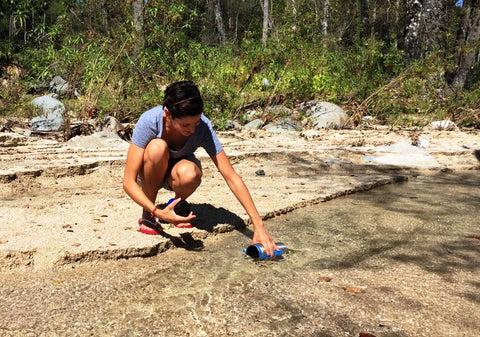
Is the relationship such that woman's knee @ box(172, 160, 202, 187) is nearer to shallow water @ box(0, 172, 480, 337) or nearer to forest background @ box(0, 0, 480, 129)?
shallow water @ box(0, 172, 480, 337)

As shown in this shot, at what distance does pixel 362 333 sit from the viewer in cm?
202

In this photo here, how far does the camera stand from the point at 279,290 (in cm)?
242

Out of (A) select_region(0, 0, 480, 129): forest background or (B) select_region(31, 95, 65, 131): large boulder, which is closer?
(B) select_region(31, 95, 65, 131): large boulder

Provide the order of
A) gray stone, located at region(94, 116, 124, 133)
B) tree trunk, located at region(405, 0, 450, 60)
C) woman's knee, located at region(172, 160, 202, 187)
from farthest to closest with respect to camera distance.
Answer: tree trunk, located at region(405, 0, 450, 60), gray stone, located at region(94, 116, 124, 133), woman's knee, located at region(172, 160, 202, 187)

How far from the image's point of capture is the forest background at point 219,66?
6852mm

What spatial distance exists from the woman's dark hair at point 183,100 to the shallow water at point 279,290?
84 centimetres

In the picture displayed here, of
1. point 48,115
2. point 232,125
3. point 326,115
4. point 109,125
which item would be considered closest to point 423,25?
point 326,115

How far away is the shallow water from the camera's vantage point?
2066 mm

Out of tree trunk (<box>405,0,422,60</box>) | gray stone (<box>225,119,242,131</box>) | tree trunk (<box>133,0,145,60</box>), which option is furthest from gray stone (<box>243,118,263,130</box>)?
tree trunk (<box>405,0,422,60</box>)

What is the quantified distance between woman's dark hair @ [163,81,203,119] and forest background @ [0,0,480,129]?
13.5 feet

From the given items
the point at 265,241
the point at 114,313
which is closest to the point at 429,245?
the point at 265,241

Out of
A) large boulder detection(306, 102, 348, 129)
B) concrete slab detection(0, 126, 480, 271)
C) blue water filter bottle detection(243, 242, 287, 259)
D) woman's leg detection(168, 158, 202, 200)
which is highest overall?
woman's leg detection(168, 158, 202, 200)

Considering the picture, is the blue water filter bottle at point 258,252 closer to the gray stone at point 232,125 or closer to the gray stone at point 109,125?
the gray stone at point 109,125

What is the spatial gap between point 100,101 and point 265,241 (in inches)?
188
